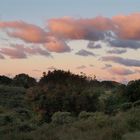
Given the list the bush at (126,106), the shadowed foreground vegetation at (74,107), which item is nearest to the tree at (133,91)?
the shadowed foreground vegetation at (74,107)

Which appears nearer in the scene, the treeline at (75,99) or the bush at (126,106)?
the bush at (126,106)

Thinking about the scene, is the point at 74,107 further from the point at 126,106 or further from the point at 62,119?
the point at 62,119

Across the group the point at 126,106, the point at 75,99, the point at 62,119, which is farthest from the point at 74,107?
the point at 62,119

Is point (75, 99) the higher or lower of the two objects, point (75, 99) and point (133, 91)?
the lower

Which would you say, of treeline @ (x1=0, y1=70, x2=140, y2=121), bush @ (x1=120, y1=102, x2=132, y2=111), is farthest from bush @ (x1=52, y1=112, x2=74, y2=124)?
bush @ (x1=120, y1=102, x2=132, y2=111)

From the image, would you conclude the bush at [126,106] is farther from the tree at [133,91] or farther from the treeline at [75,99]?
the tree at [133,91]

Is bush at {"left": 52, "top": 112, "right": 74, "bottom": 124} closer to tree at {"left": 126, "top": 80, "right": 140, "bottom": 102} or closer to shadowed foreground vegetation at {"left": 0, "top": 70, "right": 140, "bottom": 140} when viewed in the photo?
shadowed foreground vegetation at {"left": 0, "top": 70, "right": 140, "bottom": 140}

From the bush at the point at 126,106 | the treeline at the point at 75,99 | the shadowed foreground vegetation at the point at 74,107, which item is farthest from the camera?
the treeline at the point at 75,99

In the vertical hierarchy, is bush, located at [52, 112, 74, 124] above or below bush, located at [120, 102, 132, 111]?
below

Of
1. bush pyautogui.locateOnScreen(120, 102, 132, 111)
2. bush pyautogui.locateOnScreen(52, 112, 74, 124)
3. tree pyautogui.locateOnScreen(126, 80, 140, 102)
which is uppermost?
tree pyautogui.locateOnScreen(126, 80, 140, 102)

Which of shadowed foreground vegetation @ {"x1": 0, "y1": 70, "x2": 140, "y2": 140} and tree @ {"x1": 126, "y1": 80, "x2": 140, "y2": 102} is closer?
shadowed foreground vegetation @ {"x1": 0, "y1": 70, "x2": 140, "y2": 140}

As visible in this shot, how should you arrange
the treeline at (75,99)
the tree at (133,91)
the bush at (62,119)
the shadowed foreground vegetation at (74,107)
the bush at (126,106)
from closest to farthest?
the shadowed foreground vegetation at (74,107)
the bush at (62,119)
the bush at (126,106)
the treeline at (75,99)
the tree at (133,91)

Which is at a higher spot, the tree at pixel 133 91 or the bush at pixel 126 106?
the tree at pixel 133 91

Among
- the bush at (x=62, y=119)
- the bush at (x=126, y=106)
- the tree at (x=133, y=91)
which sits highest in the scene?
the tree at (x=133, y=91)
